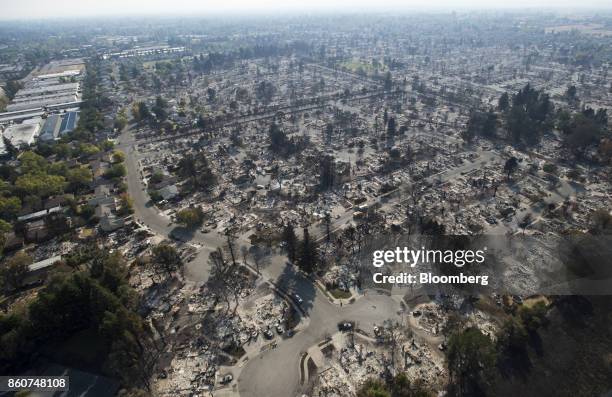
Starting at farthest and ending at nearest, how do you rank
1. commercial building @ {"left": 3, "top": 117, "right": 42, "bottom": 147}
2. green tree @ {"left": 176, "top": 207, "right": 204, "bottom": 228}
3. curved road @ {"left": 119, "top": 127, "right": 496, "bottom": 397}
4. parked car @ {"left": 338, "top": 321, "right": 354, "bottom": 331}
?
commercial building @ {"left": 3, "top": 117, "right": 42, "bottom": 147}, green tree @ {"left": 176, "top": 207, "right": 204, "bottom": 228}, parked car @ {"left": 338, "top": 321, "right": 354, "bottom": 331}, curved road @ {"left": 119, "top": 127, "right": 496, "bottom": 397}

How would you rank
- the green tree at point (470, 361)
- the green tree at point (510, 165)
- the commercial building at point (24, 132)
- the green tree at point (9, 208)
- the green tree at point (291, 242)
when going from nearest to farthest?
the green tree at point (470, 361), the green tree at point (291, 242), the green tree at point (9, 208), the green tree at point (510, 165), the commercial building at point (24, 132)

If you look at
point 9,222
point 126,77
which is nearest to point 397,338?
point 9,222

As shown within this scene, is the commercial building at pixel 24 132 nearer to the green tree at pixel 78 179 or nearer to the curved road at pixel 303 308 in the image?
the green tree at pixel 78 179

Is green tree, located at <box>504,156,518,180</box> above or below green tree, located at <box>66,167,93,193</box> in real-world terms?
above

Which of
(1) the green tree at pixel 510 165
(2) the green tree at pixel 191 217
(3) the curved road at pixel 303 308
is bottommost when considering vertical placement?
(3) the curved road at pixel 303 308

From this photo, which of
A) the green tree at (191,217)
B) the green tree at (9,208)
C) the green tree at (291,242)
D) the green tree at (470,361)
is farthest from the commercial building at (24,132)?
the green tree at (470,361)

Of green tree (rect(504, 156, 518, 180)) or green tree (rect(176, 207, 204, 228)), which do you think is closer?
green tree (rect(176, 207, 204, 228))

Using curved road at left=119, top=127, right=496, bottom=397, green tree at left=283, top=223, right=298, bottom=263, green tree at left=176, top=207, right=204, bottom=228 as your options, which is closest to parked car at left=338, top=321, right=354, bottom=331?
curved road at left=119, top=127, right=496, bottom=397

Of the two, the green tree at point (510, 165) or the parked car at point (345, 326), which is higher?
the green tree at point (510, 165)

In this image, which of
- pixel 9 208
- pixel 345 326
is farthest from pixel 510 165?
pixel 9 208

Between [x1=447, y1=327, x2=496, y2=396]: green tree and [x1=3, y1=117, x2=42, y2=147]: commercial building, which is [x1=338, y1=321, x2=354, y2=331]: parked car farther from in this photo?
[x1=3, y1=117, x2=42, y2=147]: commercial building

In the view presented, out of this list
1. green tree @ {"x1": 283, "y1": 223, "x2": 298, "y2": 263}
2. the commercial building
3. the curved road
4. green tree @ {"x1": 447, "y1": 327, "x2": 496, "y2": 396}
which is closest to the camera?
green tree @ {"x1": 447, "y1": 327, "x2": 496, "y2": 396}
